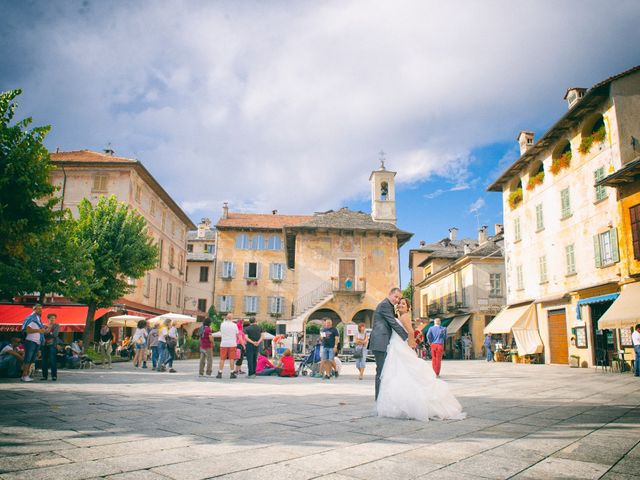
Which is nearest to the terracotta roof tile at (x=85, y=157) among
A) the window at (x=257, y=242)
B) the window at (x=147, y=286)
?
the window at (x=147, y=286)

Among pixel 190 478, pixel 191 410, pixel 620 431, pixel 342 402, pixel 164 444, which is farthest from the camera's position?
pixel 342 402

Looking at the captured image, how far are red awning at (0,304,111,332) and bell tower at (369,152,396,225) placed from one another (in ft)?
71.6

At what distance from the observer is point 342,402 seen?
693cm

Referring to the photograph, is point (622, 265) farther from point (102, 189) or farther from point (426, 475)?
point (102, 189)

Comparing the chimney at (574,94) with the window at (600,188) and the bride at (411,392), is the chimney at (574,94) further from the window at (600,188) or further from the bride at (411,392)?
the bride at (411,392)

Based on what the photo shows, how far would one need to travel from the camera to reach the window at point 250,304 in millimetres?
43938

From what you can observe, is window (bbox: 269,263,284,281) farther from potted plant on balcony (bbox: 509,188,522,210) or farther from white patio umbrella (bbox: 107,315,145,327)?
potted plant on balcony (bbox: 509,188,522,210)

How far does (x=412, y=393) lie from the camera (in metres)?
5.36

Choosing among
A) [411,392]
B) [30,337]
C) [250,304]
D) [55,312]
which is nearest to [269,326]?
[250,304]

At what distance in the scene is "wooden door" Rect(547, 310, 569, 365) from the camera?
66.8ft

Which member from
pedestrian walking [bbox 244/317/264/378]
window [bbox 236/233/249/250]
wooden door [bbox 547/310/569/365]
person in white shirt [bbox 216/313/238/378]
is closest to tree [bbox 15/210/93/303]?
person in white shirt [bbox 216/313/238/378]

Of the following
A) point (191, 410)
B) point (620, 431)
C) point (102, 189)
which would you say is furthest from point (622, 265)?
point (102, 189)

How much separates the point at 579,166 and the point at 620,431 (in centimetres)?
1761

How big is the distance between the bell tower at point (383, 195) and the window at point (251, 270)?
13691 millimetres
